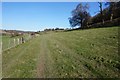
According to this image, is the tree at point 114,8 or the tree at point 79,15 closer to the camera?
the tree at point 114,8

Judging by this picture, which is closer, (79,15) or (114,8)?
(114,8)

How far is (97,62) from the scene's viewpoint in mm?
11797

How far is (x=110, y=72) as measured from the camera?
9.42 metres

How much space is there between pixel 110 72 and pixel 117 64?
1.47 meters

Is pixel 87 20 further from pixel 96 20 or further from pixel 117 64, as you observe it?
pixel 117 64

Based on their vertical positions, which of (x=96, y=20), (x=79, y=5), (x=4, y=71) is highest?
(x=79, y=5)

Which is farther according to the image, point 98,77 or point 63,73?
point 63,73

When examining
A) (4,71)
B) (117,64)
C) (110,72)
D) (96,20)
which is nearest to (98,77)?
(110,72)

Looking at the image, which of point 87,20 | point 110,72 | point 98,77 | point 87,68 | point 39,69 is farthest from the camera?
point 87,20

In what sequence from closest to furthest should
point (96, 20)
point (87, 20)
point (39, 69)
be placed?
point (39, 69) < point (96, 20) < point (87, 20)

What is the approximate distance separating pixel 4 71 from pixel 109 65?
20.6ft

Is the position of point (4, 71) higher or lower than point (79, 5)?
lower

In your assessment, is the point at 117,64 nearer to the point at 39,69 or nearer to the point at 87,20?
the point at 39,69

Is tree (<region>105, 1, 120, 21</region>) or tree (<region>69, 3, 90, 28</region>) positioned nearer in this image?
tree (<region>105, 1, 120, 21</region>)
